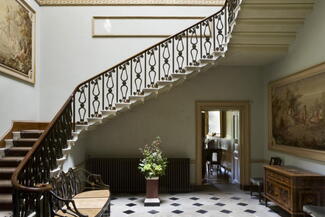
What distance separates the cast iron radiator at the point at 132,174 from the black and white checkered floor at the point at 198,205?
0.35 m

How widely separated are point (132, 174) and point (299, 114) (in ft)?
13.7

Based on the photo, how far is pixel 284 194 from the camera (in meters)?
5.10

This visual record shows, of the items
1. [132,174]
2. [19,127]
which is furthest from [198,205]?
[19,127]

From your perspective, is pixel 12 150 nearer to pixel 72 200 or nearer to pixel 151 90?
pixel 72 200

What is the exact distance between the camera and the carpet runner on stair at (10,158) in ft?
13.7

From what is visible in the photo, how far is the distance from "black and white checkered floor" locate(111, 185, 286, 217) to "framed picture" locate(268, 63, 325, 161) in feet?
4.59

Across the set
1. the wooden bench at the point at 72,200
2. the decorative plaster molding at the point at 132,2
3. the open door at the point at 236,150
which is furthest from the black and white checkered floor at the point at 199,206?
the decorative plaster molding at the point at 132,2

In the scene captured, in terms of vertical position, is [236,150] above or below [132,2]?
below

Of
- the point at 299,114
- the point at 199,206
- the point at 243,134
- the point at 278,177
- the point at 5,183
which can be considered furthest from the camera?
the point at 243,134

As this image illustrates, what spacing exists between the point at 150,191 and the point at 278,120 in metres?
3.36

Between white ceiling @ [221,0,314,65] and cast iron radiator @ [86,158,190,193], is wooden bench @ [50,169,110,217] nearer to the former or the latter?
cast iron radiator @ [86,158,190,193]

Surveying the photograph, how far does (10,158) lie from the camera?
495 centimetres

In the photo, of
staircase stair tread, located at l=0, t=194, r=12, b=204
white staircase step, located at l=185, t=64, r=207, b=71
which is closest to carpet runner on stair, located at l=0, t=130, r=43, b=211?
staircase stair tread, located at l=0, t=194, r=12, b=204

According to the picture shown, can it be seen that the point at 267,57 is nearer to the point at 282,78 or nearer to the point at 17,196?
the point at 282,78
